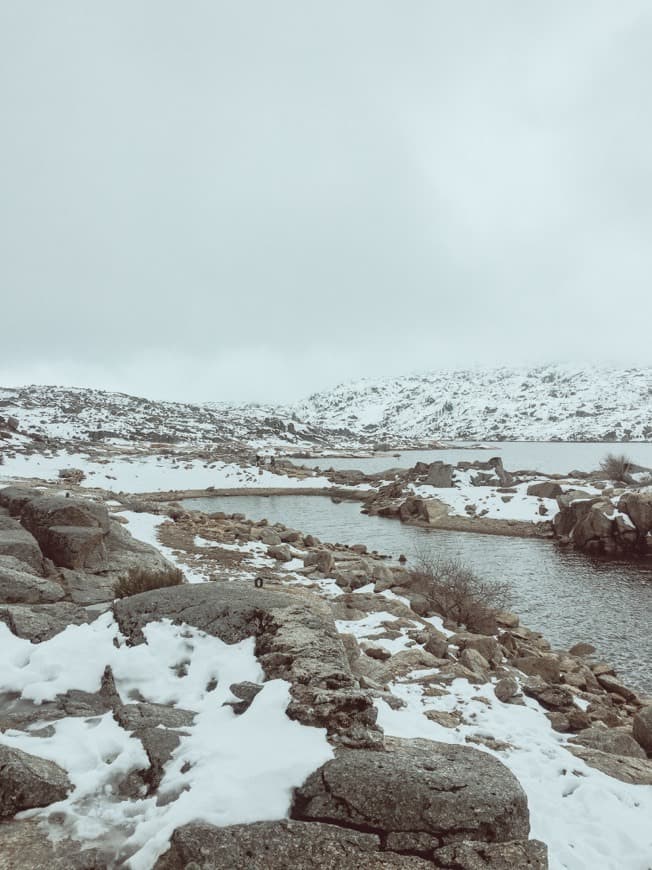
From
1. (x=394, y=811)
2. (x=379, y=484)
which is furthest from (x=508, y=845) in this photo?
(x=379, y=484)

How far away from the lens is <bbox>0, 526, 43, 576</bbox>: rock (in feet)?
33.7

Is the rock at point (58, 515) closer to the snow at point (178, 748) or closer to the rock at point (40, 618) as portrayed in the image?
the rock at point (40, 618)

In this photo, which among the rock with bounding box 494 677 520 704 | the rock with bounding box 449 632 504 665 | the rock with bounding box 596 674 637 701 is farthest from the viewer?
the rock with bounding box 596 674 637 701

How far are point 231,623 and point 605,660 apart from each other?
36.0ft

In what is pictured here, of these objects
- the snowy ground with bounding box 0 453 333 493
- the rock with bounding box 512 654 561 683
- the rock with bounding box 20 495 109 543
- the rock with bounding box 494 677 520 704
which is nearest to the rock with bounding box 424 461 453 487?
the snowy ground with bounding box 0 453 333 493

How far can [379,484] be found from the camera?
52375 millimetres

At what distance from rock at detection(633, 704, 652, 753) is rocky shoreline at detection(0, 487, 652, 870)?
0.09 feet

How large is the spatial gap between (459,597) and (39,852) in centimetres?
1198

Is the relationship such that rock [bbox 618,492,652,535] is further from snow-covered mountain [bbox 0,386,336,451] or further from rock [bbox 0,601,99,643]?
snow-covered mountain [bbox 0,386,336,451]

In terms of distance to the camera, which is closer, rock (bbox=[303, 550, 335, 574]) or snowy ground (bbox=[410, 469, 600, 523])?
rock (bbox=[303, 550, 335, 574])

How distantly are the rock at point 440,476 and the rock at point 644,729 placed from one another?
3670 cm

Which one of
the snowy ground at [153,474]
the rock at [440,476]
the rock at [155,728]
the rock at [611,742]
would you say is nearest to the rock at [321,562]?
the rock at [611,742]

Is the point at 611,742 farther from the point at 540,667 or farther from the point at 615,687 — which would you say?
the point at 615,687

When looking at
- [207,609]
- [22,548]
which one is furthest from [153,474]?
[207,609]
